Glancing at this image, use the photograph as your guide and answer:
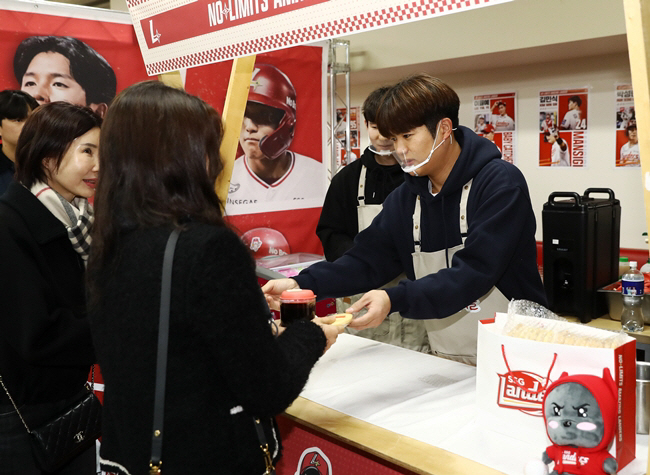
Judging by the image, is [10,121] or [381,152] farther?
[381,152]

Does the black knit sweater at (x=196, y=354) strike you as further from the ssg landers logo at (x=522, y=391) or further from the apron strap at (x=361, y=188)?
the apron strap at (x=361, y=188)

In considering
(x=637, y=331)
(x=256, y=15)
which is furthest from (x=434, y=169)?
(x=637, y=331)

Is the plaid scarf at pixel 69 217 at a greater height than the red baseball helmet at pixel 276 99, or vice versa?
the red baseball helmet at pixel 276 99

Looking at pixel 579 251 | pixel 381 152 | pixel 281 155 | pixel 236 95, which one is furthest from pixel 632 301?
pixel 236 95

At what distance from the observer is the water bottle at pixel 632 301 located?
3332mm

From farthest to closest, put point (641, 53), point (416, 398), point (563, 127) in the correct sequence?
point (563, 127)
point (416, 398)
point (641, 53)

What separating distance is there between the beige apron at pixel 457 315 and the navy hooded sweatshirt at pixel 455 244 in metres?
0.03

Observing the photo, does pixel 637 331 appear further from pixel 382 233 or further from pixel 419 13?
pixel 419 13

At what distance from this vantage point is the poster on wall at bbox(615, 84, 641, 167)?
430 centimetres

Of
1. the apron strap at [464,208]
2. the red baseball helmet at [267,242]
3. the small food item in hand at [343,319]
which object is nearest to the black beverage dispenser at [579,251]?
the apron strap at [464,208]

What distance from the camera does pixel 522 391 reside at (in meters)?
1.49

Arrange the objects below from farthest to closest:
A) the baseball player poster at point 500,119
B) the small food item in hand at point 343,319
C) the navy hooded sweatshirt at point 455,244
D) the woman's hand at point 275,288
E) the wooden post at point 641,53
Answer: the baseball player poster at point 500,119
the woman's hand at point 275,288
the navy hooded sweatshirt at point 455,244
the small food item in hand at point 343,319
the wooden post at point 641,53

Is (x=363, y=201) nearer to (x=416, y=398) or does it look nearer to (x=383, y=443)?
(x=416, y=398)

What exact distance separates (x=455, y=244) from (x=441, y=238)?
6cm
